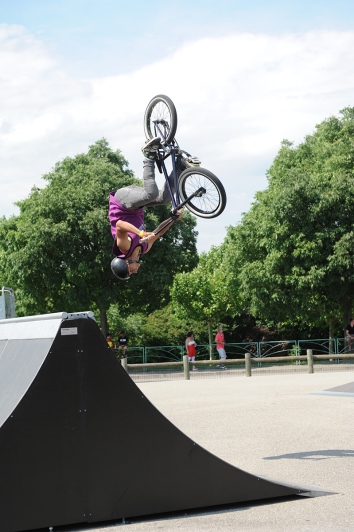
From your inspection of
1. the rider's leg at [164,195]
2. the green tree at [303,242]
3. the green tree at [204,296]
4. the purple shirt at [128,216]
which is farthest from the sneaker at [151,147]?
the green tree at [204,296]

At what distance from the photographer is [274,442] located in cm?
944

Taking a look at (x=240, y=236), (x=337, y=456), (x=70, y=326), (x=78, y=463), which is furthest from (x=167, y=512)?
(x=240, y=236)

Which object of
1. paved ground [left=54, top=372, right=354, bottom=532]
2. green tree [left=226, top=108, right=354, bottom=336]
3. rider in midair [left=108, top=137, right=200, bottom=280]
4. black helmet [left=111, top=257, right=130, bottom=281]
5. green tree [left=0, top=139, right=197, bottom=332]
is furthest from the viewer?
green tree [left=0, top=139, right=197, bottom=332]

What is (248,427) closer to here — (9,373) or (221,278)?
(9,373)

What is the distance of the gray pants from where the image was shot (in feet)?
26.6

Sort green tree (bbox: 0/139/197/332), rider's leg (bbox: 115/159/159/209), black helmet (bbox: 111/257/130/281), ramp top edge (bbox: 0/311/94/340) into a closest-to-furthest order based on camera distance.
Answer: ramp top edge (bbox: 0/311/94/340), rider's leg (bbox: 115/159/159/209), black helmet (bbox: 111/257/130/281), green tree (bbox: 0/139/197/332)

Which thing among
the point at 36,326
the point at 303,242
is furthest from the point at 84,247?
the point at 36,326

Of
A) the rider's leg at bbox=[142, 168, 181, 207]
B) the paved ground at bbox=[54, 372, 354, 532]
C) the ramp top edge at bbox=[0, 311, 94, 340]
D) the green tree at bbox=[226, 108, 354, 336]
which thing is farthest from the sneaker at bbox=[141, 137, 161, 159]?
the green tree at bbox=[226, 108, 354, 336]

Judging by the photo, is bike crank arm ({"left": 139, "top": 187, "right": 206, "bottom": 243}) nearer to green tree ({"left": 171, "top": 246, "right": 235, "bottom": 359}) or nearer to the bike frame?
the bike frame

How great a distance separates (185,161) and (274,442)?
4.02m

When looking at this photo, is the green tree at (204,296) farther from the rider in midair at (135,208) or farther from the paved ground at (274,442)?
the rider in midair at (135,208)

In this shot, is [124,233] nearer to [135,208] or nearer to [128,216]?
[128,216]

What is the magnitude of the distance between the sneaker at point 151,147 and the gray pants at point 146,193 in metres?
0.08

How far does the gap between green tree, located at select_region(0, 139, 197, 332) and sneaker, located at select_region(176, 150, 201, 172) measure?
73.6 feet
